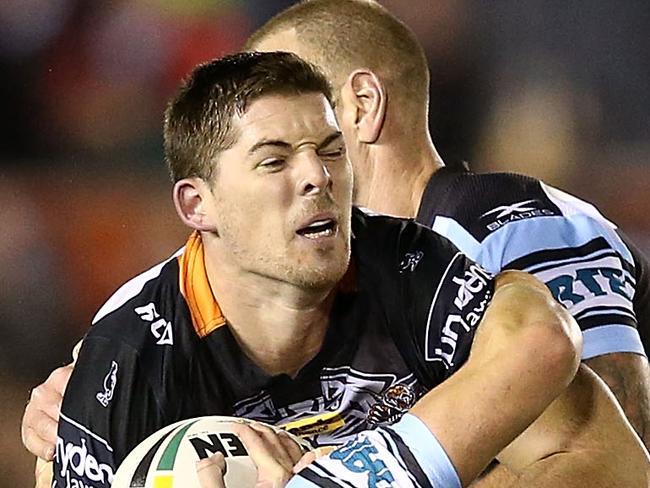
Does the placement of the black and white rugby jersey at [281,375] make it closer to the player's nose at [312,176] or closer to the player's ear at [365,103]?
the player's nose at [312,176]

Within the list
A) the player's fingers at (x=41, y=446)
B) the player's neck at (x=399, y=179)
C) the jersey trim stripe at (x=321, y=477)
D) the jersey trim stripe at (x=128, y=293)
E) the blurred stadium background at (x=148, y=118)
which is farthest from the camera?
the blurred stadium background at (x=148, y=118)

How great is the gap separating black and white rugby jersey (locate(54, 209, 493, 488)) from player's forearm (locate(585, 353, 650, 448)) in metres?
0.33

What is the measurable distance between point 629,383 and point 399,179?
20.9 inches

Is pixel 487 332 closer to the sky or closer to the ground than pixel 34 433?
closer to the sky

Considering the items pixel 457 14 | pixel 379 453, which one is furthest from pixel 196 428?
pixel 457 14

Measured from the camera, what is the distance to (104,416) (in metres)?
1.40

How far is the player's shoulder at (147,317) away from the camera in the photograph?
4.71 feet

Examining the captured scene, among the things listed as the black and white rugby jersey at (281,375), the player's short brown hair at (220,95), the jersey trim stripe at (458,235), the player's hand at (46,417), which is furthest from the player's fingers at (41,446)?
the jersey trim stripe at (458,235)

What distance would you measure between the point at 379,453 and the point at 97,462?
0.37m

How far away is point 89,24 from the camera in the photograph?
10.3ft

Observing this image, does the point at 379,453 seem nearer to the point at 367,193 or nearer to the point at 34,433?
the point at 34,433

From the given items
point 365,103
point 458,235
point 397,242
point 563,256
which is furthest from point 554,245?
point 365,103

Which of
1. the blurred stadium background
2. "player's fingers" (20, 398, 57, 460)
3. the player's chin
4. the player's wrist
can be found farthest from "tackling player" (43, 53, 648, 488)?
the blurred stadium background

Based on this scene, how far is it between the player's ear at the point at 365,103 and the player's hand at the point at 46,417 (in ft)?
2.16
